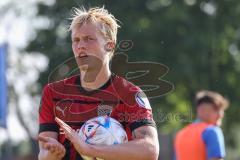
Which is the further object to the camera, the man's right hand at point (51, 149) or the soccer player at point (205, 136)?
the soccer player at point (205, 136)

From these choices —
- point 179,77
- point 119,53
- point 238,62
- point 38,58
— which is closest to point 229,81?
point 238,62

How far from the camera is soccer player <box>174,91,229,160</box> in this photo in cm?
910

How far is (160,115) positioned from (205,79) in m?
18.3

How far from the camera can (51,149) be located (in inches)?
207

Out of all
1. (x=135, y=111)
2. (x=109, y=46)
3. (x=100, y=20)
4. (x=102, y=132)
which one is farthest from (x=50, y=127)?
(x=100, y=20)

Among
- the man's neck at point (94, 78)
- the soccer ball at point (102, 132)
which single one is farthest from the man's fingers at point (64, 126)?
the man's neck at point (94, 78)

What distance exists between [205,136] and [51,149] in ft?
13.6

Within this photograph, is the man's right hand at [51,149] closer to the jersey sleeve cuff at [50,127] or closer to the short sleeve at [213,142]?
the jersey sleeve cuff at [50,127]

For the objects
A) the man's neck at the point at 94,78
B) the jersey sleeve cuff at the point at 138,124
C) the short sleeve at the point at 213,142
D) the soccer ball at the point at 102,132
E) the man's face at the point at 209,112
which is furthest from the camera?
the man's face at the point at 209,112

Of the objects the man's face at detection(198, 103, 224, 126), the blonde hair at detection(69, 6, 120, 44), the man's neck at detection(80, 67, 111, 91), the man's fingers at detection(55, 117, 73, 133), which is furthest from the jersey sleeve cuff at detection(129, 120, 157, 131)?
the man's face at detection(198, 103, 224, 126)

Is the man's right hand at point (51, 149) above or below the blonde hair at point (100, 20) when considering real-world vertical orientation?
below

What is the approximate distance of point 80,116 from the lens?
5559 millimetres

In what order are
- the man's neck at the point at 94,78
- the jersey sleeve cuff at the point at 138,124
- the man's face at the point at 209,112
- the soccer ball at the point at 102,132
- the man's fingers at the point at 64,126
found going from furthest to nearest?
the man's face at the point at 209,112 < the man's neck at the point at 94,78 < the jersey sleeve cuff at the point at 138,124 < the soccer ball at the point at 102,132 < the man's fingers at the point at 64,126

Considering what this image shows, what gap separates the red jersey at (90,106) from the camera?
5520 mm
